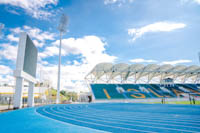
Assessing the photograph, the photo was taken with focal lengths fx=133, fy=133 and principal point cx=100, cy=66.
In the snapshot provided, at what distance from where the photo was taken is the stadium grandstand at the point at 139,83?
31031 mm

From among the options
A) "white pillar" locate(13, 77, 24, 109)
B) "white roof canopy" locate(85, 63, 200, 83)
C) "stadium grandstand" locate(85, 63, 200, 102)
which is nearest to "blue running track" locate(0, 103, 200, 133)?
"white pillar" locate(13, 77, 24, 109)

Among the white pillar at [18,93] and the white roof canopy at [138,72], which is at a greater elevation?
the white roof canopy at [138,72]

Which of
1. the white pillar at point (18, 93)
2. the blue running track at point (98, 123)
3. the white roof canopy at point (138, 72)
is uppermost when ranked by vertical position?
the white roof canopy at point (138, 72)

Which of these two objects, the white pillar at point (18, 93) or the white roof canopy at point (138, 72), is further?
the white roof canopy at point (138, 72)

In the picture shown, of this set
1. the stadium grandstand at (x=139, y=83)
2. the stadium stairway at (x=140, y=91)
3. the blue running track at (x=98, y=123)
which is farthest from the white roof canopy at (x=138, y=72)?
the blue running track at (x=98, y=123)

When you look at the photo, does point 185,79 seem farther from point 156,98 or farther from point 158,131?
point 158,131

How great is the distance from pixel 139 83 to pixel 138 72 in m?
3.58

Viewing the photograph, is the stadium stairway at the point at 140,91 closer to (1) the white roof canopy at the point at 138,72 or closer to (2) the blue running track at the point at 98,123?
(1) the white roof canopy at the point at 138,72

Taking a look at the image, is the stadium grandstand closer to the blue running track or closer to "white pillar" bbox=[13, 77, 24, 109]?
"white pillar" bbox=[13, 77, 24, 109]

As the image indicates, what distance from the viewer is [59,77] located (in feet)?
84.7

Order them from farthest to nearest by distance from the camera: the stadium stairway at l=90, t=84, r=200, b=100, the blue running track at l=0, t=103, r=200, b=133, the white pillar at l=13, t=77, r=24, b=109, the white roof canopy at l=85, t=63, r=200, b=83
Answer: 1. the white roof canopy at l=85, t=63, r=200, b=83
2. the stadium stairway at l=90, t=84, r=200, b=100
3. the white pillar at l=13, t=77, r=24, b=109
4. the blue running track at l=0, t=103, r=200, b=133

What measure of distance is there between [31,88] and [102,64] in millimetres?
19035

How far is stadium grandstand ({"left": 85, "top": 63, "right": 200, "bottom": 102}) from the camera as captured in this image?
31031 millimetres

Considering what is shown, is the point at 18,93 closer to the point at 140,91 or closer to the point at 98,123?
the point at 98,123
